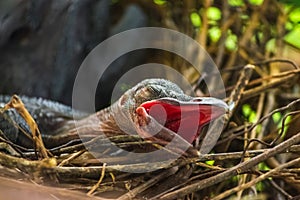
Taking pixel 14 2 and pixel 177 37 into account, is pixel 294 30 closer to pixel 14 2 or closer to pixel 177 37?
pixel 177 37

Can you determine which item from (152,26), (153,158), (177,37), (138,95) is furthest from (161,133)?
(152,26)

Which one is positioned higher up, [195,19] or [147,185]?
[195,19]

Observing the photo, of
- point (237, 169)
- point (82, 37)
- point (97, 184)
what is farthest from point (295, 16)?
point (97, 184)

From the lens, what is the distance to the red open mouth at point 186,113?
3.05ft

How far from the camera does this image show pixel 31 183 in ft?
2.55

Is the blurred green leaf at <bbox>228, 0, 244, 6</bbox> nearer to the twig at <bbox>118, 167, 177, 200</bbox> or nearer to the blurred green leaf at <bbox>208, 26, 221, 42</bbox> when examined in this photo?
the blurred green leaf at <bbox>208, 26, 221, 42</bbox>

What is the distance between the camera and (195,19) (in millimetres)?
1715

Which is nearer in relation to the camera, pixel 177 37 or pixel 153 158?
pixel 153 158

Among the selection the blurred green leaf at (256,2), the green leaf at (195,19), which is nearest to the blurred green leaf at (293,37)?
the blurred green leaf at (256,2)

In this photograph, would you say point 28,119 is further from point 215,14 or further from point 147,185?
point 215,14

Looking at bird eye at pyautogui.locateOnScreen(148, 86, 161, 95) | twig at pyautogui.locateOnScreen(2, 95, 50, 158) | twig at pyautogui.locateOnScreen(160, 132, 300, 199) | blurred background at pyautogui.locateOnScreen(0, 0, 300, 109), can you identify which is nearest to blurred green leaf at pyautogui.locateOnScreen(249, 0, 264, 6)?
blurred background at pyautogui.locateOnScreen(0, 0, 300, 109)

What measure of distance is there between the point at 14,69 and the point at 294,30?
82 cm

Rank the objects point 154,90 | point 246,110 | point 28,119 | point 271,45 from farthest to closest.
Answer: point 271,45 < point 246,110 < point 154,90 < point 28,119

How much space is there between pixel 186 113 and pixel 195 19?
82cm
